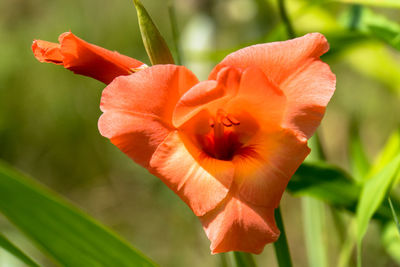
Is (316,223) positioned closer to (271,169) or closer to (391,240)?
(391,240)

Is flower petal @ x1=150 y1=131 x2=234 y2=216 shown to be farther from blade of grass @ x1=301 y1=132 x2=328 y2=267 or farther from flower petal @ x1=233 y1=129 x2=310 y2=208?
blade of grass @ x1=301 y1=132 x2=328 y2=267

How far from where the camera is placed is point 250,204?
28 cm

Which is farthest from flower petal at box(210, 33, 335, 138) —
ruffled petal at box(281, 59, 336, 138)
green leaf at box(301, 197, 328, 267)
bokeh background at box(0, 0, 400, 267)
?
bokeh background at box(0, 0, 400, 267)

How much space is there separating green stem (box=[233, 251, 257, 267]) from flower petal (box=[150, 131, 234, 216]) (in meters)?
0.06

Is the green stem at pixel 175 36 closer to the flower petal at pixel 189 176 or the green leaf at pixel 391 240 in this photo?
the flower petal at pixel 189 176

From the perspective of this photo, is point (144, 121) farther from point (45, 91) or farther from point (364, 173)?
point (45, 91)

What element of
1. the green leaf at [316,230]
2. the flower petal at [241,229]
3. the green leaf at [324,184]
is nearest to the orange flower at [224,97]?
the flower petal at [241,229]

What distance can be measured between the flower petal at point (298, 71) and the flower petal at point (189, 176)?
5 centimetres

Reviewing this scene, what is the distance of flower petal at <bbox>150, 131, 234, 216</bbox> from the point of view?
0.94 ft

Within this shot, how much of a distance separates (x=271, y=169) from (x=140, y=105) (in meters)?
0.09

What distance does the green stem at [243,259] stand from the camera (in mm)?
327

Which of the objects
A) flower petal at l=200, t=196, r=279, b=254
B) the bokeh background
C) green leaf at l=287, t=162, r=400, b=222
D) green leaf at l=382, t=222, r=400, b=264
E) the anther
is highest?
the anther

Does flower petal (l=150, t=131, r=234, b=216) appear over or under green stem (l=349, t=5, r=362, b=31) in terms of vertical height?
over

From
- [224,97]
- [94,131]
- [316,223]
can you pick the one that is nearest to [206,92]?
[224,97]
